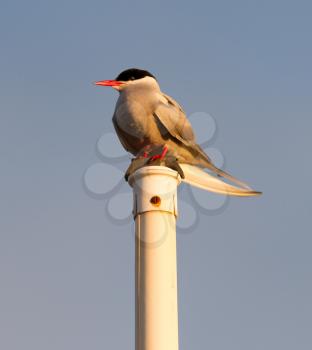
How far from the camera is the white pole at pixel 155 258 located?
6.70 metres

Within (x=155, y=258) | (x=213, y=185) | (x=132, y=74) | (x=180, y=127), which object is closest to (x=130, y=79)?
(x=132, y=74)

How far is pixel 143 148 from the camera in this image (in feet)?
30.6

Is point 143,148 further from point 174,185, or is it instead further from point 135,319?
point 135,319

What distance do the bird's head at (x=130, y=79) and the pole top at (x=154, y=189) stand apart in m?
2.70

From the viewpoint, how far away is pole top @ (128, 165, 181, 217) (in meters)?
7.37

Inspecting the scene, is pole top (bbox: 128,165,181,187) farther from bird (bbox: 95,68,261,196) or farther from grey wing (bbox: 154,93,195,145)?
grey wing (bbox: 154,93,195,145)

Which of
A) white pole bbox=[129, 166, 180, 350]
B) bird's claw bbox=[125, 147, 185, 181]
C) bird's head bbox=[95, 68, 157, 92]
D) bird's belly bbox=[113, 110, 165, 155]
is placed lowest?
white pole bbox=[129, 166, 180, 350]

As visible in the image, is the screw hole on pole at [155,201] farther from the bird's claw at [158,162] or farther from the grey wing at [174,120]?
the grey wing at [174,120]

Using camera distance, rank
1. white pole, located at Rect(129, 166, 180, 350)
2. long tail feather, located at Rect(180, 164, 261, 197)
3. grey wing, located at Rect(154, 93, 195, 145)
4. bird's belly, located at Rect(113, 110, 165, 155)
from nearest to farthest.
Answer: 1. white pole, located at Rect(129, 166, 180, 350)
2. long tail feather, located at Rect(180, 164, 261, 197)
3. bird's belly, located at Rect(113, 110, 165, 155)
4. grey wing, located at Rect(154, 93, 195, 145)

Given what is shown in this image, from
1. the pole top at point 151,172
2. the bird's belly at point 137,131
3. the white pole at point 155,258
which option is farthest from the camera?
the bird's belly at point 137,131

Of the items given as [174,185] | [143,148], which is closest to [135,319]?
[174,185]

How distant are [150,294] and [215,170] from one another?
3.32 m

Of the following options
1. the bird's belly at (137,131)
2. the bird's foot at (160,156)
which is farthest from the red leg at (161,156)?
the bird's belly at (137,131)

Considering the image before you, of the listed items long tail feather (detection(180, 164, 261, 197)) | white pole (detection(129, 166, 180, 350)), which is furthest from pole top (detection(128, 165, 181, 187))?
long tail feather (detection(180, 164, 261, 197))
